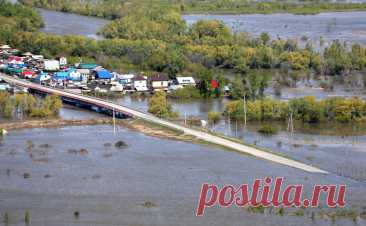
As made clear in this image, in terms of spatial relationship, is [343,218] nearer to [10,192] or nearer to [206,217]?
[206,217]

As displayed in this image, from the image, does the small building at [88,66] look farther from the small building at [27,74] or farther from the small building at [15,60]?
the small building at [15,60]

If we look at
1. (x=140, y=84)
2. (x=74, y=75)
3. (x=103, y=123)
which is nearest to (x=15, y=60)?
(x=74, y=75)

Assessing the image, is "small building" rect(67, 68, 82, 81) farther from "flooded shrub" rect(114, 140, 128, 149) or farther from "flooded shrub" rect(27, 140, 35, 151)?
"flooded shrub" rect(114, 140, 128, 149)

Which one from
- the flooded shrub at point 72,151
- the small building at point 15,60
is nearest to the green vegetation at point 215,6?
the small building at point 15,60

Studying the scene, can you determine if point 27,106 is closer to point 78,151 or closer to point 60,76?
point 60,76

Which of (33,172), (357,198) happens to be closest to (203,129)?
(33,172)

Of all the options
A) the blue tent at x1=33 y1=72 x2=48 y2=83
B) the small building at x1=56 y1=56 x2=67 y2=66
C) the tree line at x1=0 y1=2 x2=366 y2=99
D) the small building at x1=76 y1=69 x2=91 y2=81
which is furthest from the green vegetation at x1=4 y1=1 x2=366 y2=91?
the blue tent at x1=33 y1=72 x2=48 y2=83
